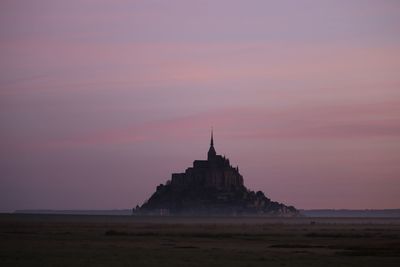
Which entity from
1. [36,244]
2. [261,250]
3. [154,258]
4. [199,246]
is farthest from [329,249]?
[36,244]

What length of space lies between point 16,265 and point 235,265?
12.6 meters

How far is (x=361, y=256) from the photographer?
56156 mm

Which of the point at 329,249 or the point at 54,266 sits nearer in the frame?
the point at 54,266

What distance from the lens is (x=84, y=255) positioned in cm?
5512

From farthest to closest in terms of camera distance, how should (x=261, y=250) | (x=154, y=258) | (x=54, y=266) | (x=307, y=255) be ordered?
(x=261, y=250) → (x=307, y=255) → (x=154, y=258) → (x=54, y=266)

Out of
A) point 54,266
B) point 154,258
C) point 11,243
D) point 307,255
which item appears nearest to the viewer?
point 54,266

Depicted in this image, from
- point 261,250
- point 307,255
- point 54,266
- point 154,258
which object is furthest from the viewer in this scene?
point 261,250

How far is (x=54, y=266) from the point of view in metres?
47.5

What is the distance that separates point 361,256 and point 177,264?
44.8ft

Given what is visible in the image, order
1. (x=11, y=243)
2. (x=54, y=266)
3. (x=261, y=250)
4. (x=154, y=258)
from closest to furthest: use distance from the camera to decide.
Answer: (x=54, y=266), (x=154, y=258), (x=261, y=250), (x=11, y=243)

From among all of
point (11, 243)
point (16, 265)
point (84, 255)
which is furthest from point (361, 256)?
point (11, 243)

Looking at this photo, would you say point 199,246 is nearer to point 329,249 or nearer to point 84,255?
point 329,249

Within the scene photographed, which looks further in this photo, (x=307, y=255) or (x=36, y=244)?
(x=36, y=244)

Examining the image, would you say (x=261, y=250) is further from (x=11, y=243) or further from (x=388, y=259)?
(x=11, y=243)
